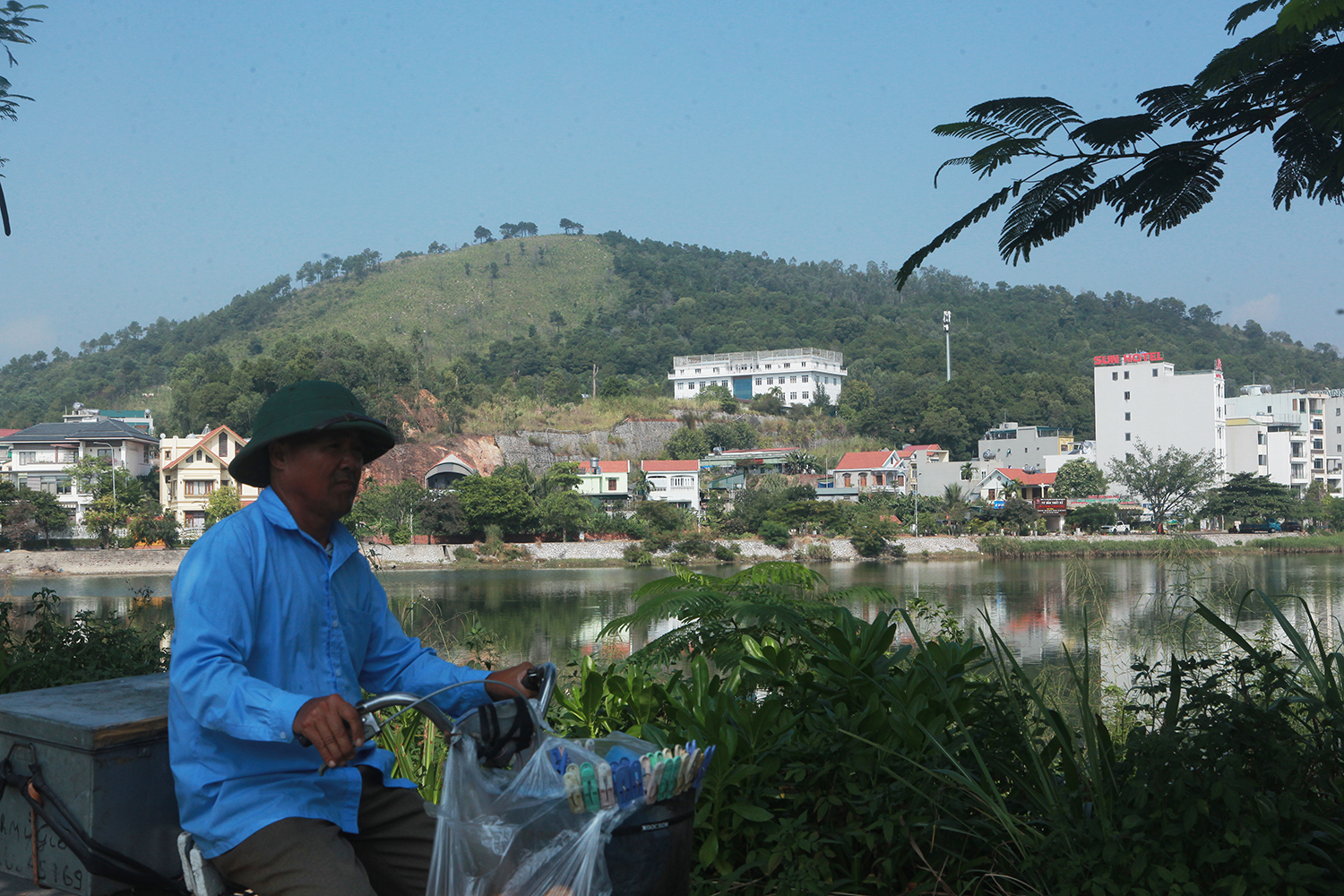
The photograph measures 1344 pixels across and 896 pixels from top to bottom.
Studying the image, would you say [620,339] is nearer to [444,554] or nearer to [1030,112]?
[444,554]

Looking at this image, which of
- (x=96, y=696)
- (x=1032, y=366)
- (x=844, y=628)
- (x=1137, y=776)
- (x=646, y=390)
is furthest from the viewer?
(x=1032, y=366)

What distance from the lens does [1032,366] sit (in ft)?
235

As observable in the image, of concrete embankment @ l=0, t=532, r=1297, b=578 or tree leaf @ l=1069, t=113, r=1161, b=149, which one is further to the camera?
concrete embankment @ l=0, t=532, r=1297, b=578

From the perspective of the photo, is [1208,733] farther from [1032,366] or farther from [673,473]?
[1032,366]

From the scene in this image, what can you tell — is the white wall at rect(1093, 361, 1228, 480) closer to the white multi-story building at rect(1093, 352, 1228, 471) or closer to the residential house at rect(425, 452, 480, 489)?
the white multi-story building at rect(1093, 352, 1228, 471)

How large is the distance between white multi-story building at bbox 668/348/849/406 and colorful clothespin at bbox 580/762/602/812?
6722cm

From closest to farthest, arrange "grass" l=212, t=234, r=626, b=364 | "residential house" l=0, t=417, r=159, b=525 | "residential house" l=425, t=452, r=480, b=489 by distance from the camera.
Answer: "residential house" l=0, t=417, r=159, b=525 < "residential house" l=425, t=452, r=480, b=489 < "grass" l=212, t=234, r=626, b=364

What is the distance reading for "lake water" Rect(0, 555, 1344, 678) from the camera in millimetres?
6973

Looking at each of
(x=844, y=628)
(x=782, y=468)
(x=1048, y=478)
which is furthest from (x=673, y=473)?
(x=844, y=628)

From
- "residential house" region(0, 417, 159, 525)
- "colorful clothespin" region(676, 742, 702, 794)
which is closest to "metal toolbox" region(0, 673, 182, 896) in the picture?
"colorful clothespin" region(676, 742, 702, 794)

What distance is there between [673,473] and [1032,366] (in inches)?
1452

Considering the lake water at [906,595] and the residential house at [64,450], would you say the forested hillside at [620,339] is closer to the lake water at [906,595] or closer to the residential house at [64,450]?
the residential house at [64,450]

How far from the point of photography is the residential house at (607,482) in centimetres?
4462

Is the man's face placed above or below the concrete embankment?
above
